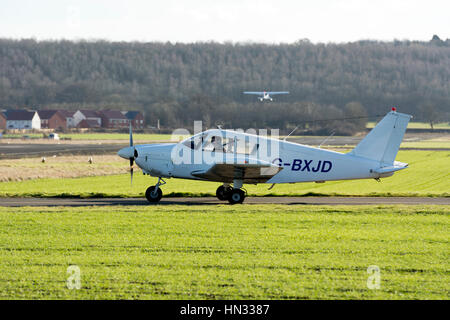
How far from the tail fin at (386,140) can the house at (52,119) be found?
123 meters

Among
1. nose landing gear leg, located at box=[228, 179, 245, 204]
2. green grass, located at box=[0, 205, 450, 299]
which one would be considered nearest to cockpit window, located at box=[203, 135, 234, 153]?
nose landing gear leg, located at box=[228, 179, 245, 204]

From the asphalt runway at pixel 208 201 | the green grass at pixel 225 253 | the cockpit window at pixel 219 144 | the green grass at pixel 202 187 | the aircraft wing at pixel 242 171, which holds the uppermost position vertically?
the cockpit window at pixel 219 144

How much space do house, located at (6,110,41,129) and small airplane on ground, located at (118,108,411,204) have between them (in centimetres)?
12220

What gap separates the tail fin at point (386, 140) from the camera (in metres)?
20.6

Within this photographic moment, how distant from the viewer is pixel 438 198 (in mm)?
22781

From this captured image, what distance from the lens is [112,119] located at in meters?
135

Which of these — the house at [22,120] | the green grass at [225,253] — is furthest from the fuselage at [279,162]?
the house at [22,120]

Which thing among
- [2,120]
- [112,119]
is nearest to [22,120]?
[2,120]

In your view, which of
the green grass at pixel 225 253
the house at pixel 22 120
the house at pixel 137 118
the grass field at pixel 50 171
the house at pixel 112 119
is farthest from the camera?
the house at pixel 22 120

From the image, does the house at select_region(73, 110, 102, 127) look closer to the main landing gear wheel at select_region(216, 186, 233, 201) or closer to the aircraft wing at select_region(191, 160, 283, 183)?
the main landing gear wheel at select_region(216, 186, 233, 201)

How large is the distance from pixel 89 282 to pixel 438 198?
17.0 metres

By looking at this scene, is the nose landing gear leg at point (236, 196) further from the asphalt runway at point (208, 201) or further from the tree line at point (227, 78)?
the tree line at point (227, 78)
